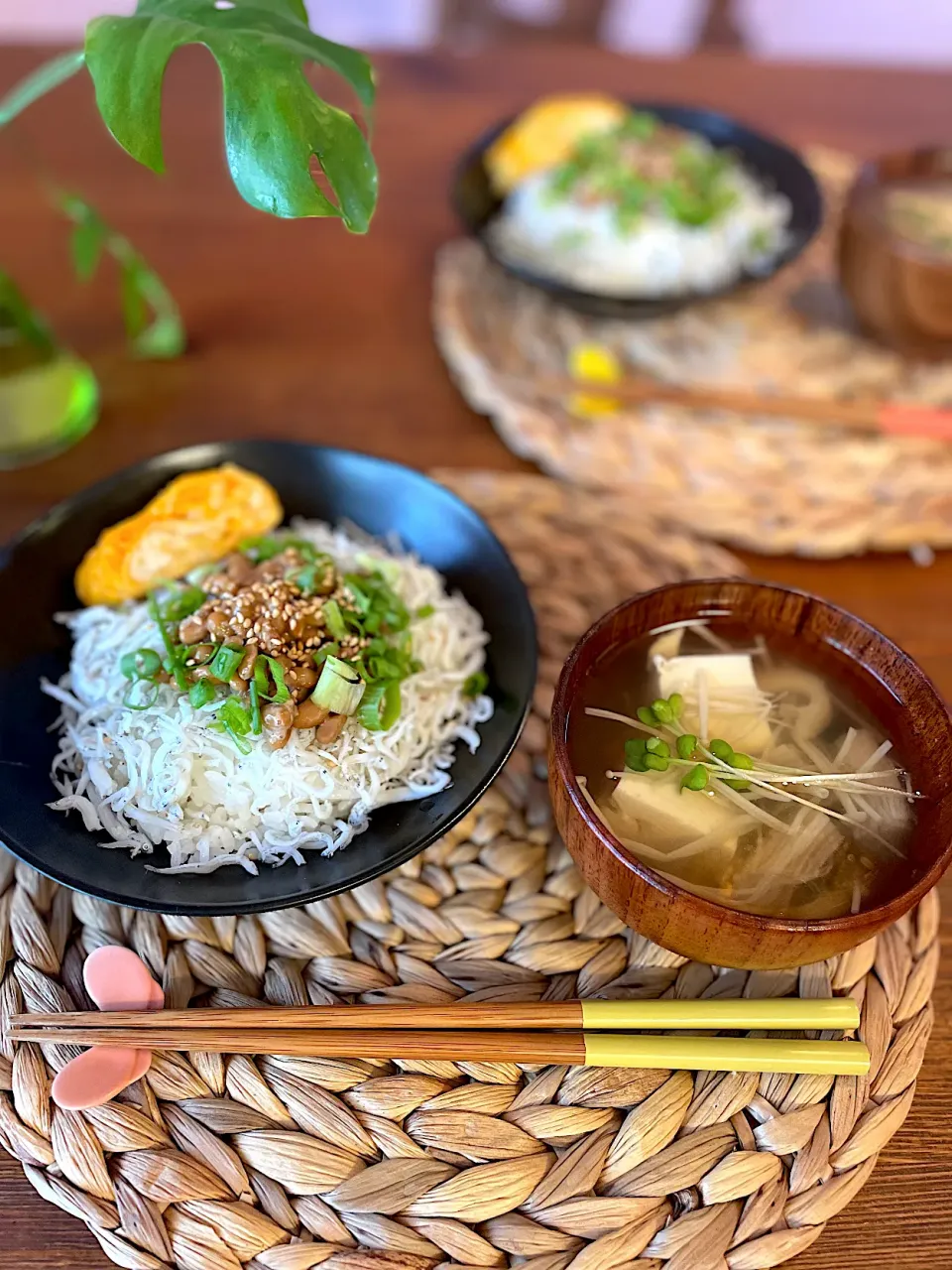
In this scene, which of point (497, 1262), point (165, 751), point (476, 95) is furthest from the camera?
point (476, 95)

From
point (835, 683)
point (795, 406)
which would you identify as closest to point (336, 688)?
point (835, 683)

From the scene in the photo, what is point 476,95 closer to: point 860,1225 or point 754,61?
point 754,61

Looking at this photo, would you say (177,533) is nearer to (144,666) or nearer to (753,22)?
(144,666)

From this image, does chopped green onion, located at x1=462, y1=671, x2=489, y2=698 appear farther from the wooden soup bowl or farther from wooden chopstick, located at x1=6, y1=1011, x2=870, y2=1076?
wooden chopstick, located at x1=6, y1=1011, x2=870, y2=1076

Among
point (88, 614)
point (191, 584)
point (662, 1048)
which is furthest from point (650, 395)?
point (662, 1048)

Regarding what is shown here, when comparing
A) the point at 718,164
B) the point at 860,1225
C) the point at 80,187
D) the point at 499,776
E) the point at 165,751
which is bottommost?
the point at 860,1225

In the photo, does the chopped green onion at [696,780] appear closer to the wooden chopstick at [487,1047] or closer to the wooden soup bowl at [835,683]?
the wooden soup bowl at [835,683]

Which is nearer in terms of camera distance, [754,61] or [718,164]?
[718,164]
